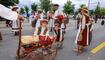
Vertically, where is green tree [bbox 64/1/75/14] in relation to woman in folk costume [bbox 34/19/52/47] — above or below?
above

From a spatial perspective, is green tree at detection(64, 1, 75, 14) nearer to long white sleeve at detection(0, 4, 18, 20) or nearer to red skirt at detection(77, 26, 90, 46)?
red skirt at detection(77, 26, 90, 46)

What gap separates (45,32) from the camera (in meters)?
12.1

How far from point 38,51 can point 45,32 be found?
5.17ft

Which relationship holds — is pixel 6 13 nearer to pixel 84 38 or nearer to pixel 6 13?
pixel 6 13

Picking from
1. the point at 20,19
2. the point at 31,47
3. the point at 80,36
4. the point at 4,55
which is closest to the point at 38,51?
the point at 31,47

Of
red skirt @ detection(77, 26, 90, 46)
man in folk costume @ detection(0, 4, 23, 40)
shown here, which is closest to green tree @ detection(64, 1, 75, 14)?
red skirt @ detection(77, 26, 90, 46)

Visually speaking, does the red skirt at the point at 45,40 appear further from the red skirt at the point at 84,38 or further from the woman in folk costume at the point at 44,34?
the red skirt at the point at 84,38

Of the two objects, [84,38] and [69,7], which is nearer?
[84,38]

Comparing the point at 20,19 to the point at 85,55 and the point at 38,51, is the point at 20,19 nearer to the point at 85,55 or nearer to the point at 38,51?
the point at 38,51

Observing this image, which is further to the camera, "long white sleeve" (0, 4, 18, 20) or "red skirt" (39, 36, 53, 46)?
"red skirt" (39, 36, 53, 46)

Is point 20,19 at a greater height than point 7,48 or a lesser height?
greater

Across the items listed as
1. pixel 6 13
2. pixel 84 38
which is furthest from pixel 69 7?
pixel 6 13

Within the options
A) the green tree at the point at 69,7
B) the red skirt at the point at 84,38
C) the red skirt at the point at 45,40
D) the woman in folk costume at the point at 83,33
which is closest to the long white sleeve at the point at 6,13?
the red skirt at the point at 45,40

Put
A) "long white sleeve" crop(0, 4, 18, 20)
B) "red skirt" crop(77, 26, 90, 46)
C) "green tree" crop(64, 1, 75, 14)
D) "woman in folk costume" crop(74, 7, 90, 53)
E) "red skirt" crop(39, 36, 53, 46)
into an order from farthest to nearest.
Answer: "green tree" crop(64, 1, 75, 14), "red skirt" crop(77, 26, 90, 46), "woman in folk costume" crop(74, 7, 90, 53), "red skirt" crop(39, 36, 53, 46), "long white sleeve" crop(0, 4, 18, 20)
